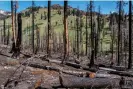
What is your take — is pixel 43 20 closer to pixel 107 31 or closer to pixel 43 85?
pixel 107 31

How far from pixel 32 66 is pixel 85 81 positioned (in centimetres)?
673

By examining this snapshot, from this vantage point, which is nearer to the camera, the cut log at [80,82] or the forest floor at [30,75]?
the cut log at [80,82]

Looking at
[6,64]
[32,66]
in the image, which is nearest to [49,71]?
[32,66]

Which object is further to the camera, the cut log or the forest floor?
the forest floor

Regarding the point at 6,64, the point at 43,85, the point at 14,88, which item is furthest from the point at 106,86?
the point at 6,64

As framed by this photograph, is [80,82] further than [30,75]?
No

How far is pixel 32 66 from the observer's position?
18547mm

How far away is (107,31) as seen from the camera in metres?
154

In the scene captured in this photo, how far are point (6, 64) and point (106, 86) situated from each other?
8.16 metres

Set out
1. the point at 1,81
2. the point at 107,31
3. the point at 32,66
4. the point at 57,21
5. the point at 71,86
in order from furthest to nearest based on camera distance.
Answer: the point at 57,21, the point at 107,31, the point at 32,66, the point at 1,81, the point at 71,86

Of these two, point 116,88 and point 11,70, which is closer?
point 116,88

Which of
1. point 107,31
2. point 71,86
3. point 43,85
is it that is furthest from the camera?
point 107,31

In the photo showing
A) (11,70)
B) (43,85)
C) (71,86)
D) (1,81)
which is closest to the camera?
(71,86)

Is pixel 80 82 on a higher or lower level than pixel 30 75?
higher
